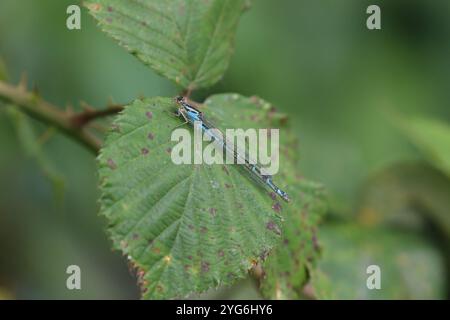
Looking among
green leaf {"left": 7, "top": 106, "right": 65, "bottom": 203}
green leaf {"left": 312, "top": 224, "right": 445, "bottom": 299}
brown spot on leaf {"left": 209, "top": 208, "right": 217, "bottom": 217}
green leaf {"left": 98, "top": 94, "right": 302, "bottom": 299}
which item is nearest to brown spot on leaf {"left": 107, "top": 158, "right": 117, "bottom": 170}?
green leaf {"left": 98, "top": 94, "right": 302, "bottom": 299}

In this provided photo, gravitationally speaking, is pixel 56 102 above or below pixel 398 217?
above

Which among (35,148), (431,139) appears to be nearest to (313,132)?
(431,139)

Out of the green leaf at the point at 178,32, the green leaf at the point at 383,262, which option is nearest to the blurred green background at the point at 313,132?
the green leaf at the point at 383,262

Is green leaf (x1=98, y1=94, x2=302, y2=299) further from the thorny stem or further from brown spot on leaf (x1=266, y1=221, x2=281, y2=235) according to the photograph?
the thorny stem

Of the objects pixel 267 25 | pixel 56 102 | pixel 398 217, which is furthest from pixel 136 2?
pixel 267 25

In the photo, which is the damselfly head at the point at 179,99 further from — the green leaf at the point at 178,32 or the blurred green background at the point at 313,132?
the blurred green background at the point at 313,132

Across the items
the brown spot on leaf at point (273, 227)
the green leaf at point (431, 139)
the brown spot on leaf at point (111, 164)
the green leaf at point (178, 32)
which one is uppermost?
the green leaf at point (178, 32)

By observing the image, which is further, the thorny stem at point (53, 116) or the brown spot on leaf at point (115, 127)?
the thorny stem at point (53, 116)

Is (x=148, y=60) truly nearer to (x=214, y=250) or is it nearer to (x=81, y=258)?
(x=214, y=250)
